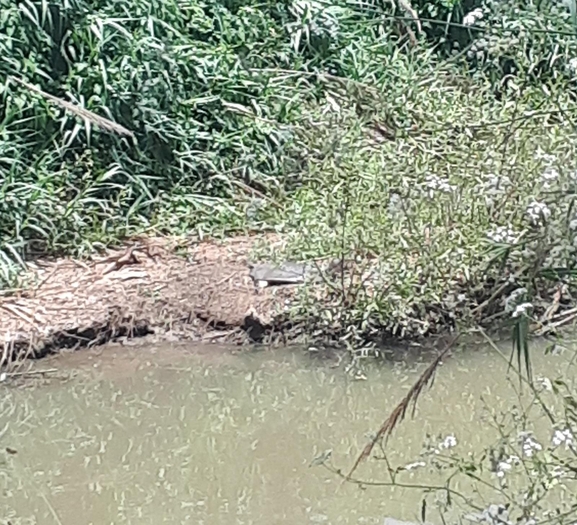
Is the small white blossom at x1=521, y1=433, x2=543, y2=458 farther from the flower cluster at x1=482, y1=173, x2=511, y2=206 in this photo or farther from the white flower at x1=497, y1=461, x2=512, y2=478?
the flower cluster at x1=482, y1=173, x2=511, y2=206

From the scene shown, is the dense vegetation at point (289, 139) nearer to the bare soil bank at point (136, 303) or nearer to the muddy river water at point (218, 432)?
the bare soil bank at point (136, 303)

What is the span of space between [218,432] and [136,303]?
39.1 inches

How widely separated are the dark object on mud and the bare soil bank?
0.04m

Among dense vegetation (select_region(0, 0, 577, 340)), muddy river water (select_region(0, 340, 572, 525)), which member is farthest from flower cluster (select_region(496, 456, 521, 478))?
dense vegetation (select_region(0, 0, 577, 340))

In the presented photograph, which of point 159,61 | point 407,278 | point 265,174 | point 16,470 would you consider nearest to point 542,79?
point 265,174

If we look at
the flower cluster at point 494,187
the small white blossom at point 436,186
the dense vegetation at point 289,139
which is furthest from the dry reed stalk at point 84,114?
the flower cluster at point 494,187

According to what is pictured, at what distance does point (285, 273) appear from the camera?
14.0ft

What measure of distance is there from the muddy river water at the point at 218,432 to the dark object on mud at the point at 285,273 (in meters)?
0.37

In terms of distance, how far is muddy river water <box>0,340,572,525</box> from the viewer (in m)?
2.82

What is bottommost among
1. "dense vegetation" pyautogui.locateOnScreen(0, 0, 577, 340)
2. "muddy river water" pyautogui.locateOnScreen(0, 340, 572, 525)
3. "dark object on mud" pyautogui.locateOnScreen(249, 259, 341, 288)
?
"muddy river water" pyautogui.locateOnScreen(0, 340, 572, 525)

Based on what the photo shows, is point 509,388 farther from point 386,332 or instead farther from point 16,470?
point 16,470

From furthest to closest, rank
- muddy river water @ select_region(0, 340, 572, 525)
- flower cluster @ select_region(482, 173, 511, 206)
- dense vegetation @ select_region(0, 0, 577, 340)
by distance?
1. dense vegetation @ select_region(0, 0, 577, 340)
2. flower cluster @ select_region(482, 173, 511, 206)
3. muddy river water @ select_region(0, 340, 572, 525)

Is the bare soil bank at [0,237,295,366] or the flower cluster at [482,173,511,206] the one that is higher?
the flower cluster at [482,173,511,206]

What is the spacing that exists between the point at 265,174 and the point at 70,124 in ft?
3.09
